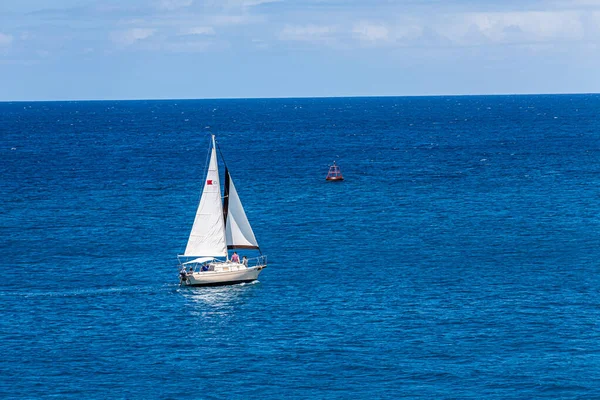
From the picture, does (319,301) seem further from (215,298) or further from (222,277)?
(222,277)

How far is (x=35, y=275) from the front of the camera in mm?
92625

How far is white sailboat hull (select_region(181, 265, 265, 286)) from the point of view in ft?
285

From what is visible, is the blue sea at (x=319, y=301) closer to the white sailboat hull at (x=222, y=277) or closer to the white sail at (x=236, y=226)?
the white sailboat hull at (x=222, y=277)

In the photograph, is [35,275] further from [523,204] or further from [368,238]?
[523,204]

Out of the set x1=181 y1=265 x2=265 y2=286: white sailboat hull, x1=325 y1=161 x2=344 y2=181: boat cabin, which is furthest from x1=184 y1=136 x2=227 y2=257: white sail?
x1=325 y1=161 x2=344 y2=181: boat cabin

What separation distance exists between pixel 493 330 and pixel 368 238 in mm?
39408

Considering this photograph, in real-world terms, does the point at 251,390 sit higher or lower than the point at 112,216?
lower

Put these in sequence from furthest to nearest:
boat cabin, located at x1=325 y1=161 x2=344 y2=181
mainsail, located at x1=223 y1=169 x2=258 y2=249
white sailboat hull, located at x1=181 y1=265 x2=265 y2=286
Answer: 1. boat cabin, located at x1=325 y1=161 x2=344 y2=181
2. mainsail, located at x1=223 y1=169 x2=258 y2=249
3. white sailboat hull, located at x1=181 y1=265 x2=265 y2=286

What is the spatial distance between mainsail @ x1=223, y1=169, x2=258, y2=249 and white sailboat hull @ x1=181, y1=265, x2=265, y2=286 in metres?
3.58

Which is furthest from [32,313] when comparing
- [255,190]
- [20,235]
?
[255,190]

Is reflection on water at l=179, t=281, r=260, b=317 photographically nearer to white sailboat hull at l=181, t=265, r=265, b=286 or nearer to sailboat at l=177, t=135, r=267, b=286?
white sailboat hull at l=181, t=265, r=265, b=286

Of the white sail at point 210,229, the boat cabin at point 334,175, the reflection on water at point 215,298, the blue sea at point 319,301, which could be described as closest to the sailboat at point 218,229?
the white sail at point 210,229

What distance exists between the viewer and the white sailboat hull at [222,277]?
86875 mm

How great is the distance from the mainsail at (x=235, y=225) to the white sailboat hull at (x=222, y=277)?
358cm
